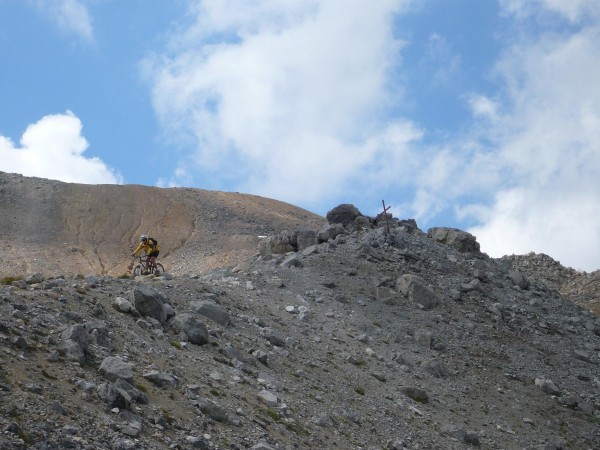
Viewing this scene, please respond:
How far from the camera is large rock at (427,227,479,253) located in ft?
120

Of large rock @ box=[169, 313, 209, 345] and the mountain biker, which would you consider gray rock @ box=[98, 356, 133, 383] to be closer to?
large rock @ box=[169, 313, 209, 345]

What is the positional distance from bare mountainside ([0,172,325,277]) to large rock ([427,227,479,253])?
794 inches

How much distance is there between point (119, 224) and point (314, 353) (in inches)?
1829

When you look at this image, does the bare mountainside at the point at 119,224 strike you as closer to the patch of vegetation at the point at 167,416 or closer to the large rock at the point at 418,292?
the large rock at the point at 418,292

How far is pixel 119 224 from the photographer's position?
6581 centimetres

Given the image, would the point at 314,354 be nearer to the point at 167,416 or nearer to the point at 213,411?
the point at 213,411

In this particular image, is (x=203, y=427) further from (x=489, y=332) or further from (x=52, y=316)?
(x=489, y=332)

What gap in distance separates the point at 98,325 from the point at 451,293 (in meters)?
17.3

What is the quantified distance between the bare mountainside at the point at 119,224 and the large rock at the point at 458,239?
20.2 metres

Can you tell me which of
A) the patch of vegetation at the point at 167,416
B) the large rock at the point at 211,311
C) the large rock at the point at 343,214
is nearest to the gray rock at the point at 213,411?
the patch of vegetation at the point at 167,416

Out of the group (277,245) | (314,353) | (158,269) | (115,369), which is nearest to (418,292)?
(277,245)

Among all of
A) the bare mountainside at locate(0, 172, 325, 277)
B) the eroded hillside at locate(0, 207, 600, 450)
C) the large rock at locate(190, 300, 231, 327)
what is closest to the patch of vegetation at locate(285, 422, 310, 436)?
the eroded hillside at locate(0, 207, 600, 450)

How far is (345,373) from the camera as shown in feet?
70.1

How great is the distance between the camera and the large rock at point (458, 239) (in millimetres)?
36469
